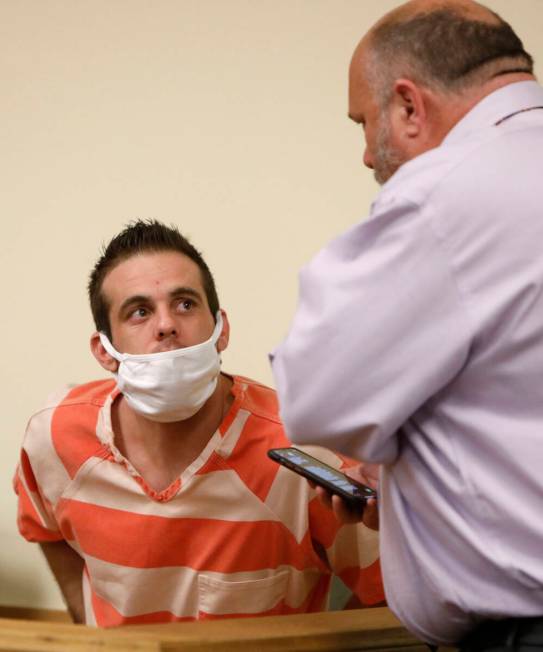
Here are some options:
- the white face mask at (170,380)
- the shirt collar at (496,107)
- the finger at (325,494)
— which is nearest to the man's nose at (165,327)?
the white face mask at (170,380)

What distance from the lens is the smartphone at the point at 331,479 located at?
1260 mm

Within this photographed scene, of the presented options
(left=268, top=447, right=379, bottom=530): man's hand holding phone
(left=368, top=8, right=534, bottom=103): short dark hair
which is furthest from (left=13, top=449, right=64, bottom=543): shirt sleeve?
(left=368, top=8, right=534, bottom=103): short dark hair

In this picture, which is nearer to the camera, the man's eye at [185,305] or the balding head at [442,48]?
the balding head at [442,48]

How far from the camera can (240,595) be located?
5.76 ft

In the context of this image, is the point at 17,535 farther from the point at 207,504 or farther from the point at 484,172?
the point at 484,172

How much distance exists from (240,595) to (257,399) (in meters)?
0.38

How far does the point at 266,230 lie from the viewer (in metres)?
2.39

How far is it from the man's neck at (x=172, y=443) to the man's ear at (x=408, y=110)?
0.81m

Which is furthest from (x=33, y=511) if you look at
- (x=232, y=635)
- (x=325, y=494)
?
(x=232, y=635)

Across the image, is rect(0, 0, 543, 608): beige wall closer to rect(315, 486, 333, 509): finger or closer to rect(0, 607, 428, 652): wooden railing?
rect(315, 486, 333, 509): finger

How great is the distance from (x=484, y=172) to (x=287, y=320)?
143 centimetres

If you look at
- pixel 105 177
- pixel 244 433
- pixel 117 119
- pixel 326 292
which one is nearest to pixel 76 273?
pixel 105 177

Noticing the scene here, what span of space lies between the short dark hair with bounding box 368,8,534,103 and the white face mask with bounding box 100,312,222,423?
2.24 feet

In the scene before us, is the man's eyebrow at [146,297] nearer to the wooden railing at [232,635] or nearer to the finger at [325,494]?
the finger at [325,494]
